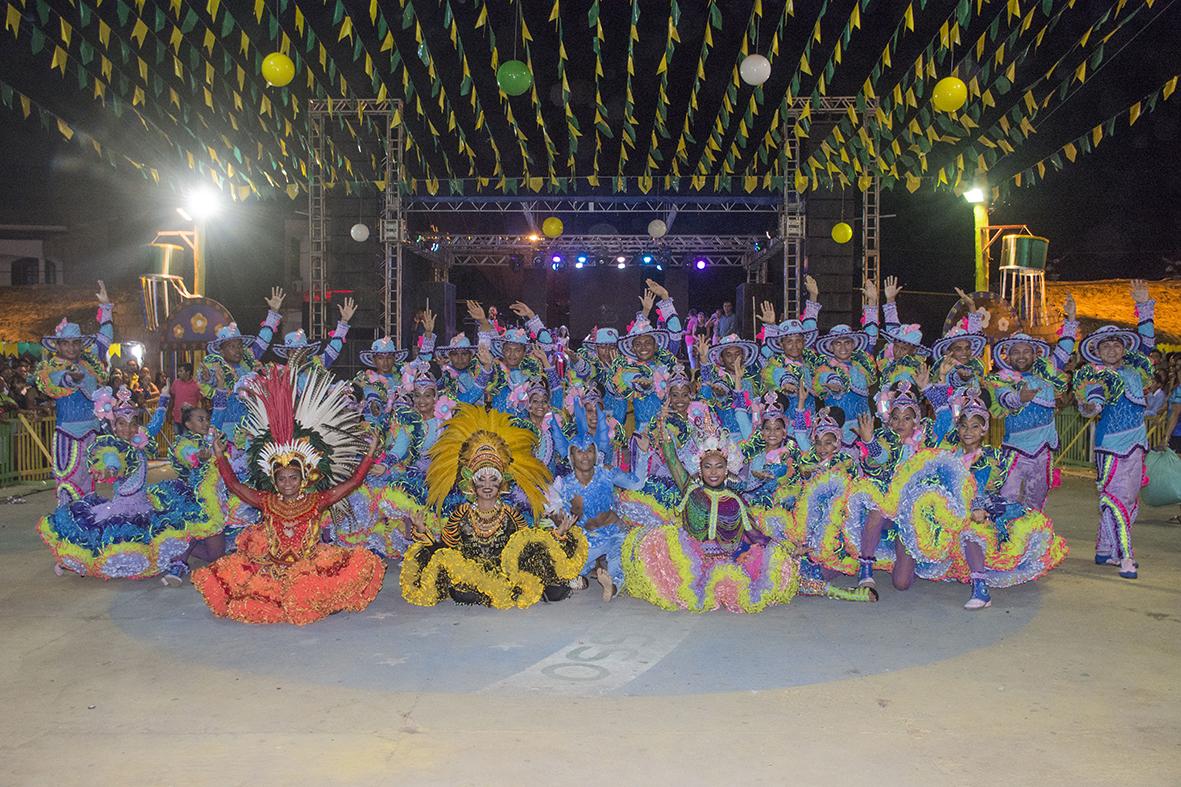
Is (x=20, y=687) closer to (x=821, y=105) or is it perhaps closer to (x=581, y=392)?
(x=581, y=392)

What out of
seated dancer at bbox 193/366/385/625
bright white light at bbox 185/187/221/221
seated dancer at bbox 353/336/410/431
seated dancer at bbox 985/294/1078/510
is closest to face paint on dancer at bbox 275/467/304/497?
seated dancer at bbox 193/366/385/625

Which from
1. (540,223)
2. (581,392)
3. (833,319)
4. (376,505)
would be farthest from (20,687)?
(540,223)

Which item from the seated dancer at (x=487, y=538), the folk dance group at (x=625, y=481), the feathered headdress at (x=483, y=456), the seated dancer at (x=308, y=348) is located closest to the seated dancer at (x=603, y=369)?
the folk dance group at (x=625, y=481)

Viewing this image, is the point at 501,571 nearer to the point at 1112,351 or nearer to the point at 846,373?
the point at 846,373

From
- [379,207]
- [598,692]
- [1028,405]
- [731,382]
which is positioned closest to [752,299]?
[379,207]

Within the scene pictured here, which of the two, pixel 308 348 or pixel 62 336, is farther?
pixel 308 348

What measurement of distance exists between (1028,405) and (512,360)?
4.04 meters

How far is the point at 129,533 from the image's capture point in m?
6.14

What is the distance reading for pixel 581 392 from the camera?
7020mm

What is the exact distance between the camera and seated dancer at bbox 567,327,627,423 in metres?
7.77

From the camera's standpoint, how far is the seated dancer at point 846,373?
24.9 feet

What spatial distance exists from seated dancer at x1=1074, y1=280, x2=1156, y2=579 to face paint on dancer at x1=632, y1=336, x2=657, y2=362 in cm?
309

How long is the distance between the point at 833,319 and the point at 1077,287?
11212 mm

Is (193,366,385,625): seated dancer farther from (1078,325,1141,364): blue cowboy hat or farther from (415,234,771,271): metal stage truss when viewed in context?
(415,234,771,271): metal stage truss
